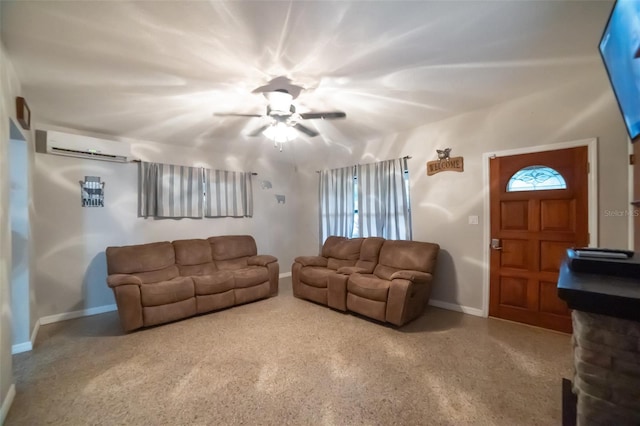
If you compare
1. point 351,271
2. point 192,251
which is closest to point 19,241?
point 192,251

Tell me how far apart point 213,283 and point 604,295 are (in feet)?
11.9

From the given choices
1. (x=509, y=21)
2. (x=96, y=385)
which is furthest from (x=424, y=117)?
(x=96, y=385)

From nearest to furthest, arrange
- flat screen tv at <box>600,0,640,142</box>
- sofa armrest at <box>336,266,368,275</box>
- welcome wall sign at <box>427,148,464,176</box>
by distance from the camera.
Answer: flat screen tv at <box>600,0,640,142</box>
welcome wall sign at <box>427,148,464,176</box>
sofa armrest at <box>336,266,368,275</box>

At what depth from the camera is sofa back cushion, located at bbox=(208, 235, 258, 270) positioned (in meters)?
4.32

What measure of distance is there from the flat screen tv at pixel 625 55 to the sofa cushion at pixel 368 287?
7.63 ft

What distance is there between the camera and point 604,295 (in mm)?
822

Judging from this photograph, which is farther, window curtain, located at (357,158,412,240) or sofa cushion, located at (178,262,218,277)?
window curtain, located at (357,158,412,240)

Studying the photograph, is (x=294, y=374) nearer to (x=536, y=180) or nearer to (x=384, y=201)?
(x=384, y=201)

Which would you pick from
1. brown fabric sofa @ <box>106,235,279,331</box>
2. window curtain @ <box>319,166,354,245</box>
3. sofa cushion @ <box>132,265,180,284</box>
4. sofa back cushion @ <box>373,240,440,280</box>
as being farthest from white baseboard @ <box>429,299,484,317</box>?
sofa cushion @ <box>132,265,180,284</box>

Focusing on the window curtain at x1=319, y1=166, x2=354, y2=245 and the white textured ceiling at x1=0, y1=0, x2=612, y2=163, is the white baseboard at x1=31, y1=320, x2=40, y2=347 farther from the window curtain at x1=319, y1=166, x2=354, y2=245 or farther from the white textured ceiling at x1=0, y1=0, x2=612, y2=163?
the window curtain at x1=319, y1=166, x2=354, y2=245

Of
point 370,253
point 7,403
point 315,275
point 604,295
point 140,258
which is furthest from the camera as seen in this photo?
point 370,253

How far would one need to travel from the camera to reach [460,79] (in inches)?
98.6

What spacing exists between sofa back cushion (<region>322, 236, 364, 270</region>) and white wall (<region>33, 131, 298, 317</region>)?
2.08 metres

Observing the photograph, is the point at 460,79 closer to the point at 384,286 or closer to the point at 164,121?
the point at 384,286
